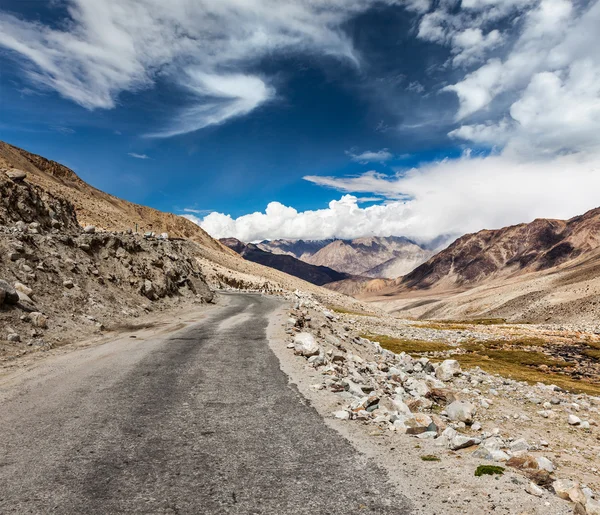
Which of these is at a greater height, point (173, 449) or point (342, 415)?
point (342, 415)

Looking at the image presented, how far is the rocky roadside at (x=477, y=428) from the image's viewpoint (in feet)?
19.2

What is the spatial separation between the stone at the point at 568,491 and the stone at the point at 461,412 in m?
8.29

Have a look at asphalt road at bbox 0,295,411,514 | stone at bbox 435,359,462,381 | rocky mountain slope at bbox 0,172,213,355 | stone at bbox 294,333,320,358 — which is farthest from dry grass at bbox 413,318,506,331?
asphalt road at bbox 0,295,411,514

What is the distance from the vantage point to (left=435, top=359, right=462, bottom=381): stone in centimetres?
2584

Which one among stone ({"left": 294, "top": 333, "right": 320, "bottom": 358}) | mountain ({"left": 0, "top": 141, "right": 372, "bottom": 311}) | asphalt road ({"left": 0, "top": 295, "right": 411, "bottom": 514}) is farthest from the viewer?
mountain ({"left": 0, "top": 141, "right": 372, "bottom": 311})

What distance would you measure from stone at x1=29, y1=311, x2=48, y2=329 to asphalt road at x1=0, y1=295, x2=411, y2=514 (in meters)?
6.23

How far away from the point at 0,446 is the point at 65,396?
317 cm

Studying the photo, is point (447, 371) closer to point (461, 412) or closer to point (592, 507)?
point (461, 412)

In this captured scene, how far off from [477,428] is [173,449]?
10.9 metres

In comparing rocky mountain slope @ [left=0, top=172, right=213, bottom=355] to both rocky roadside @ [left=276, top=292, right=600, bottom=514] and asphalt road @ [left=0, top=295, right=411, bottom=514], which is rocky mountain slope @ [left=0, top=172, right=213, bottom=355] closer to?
asphalt road @ [left=0, top=295, right=411, bottom=514]

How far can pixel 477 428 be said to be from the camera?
42.6 ft

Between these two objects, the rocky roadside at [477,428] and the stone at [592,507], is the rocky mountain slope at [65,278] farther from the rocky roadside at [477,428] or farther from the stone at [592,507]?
the stone at [592,507]

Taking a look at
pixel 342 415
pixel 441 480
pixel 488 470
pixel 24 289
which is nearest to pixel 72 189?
pixel 24 289

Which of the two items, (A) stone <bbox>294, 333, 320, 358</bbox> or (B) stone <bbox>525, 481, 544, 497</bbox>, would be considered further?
(A) stone <bbox>294, 333, 320, 358</bbox>
